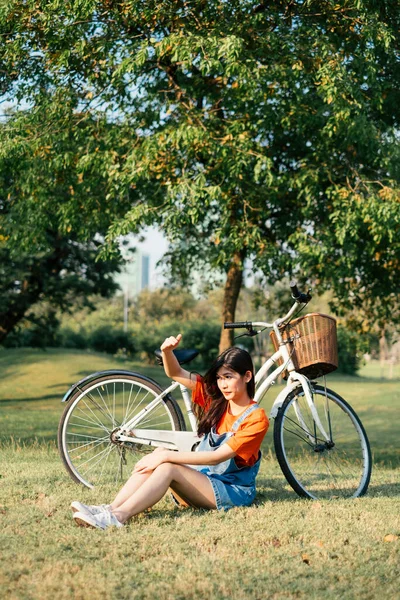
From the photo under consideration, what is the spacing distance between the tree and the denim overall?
4515 millimetres

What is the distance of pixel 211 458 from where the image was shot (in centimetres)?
475

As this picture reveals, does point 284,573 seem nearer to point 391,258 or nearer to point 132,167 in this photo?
point 132,167

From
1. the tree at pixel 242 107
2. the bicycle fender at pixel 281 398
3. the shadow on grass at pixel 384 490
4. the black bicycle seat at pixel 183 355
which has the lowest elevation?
the shadow on grass at pixel 384 490

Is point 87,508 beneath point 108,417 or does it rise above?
beneath

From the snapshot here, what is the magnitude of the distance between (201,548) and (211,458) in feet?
1.99

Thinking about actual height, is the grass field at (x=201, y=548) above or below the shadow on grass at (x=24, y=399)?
above

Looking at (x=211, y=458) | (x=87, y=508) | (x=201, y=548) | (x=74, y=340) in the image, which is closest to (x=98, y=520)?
(x=87, y=508)

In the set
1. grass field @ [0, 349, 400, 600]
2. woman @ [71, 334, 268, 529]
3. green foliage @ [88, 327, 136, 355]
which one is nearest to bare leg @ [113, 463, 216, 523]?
woman @ [71, 334, 268, 529]

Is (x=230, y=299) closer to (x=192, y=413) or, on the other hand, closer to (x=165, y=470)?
(x=192, y=413)

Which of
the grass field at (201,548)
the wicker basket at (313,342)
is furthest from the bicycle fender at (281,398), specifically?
the grass field at (201,548)

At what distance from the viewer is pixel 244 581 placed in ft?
12.5

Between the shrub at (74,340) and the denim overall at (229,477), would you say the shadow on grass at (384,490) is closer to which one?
the denim overall at (229,477)

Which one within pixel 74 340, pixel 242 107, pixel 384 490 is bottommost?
pixel 384 490

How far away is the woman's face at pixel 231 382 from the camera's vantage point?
499 centimetres
